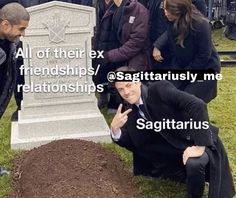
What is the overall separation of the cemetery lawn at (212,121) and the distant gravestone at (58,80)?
244 mm

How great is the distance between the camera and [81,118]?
5277mm

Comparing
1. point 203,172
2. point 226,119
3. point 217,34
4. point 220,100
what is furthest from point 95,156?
point 217,34

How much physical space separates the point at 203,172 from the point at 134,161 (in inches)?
39.5

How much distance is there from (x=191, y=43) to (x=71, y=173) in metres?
1.61

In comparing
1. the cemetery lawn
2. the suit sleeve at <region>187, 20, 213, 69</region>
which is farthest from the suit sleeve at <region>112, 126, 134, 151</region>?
the suit sleeve at <region>187, 20, 213, 69</region>

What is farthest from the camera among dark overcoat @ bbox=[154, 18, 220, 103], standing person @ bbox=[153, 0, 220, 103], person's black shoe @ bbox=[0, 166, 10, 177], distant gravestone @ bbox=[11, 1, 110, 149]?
distant gravestone @ bbox=[11, 1, 110, 149]

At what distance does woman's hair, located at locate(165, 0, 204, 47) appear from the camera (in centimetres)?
418

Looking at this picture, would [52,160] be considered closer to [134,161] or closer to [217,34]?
[134,161]

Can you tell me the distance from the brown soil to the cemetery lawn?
0.12 meters

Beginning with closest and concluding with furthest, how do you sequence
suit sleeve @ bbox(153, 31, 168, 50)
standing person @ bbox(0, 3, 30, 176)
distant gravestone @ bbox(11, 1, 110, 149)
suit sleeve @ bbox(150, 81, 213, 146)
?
suit sleeve @ bbox(150, 81, 213, 146) < standing person @ bbox(0, 3, 30, 176) < distant gravestone @ bbox(11, 1, 110, 149) < suit sleeve @ bbox(153, 31, 168, 50)

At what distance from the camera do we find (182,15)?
14.0ft

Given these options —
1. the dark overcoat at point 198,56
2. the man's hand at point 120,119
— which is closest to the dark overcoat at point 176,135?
the man's hand at point 120,119

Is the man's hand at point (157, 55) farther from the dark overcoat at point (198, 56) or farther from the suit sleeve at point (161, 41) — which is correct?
the dark overcoat at point (198, 56)

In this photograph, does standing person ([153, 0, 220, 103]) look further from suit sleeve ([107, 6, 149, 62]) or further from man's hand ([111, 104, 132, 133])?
man's hand ([111, 104, 132, 133])
